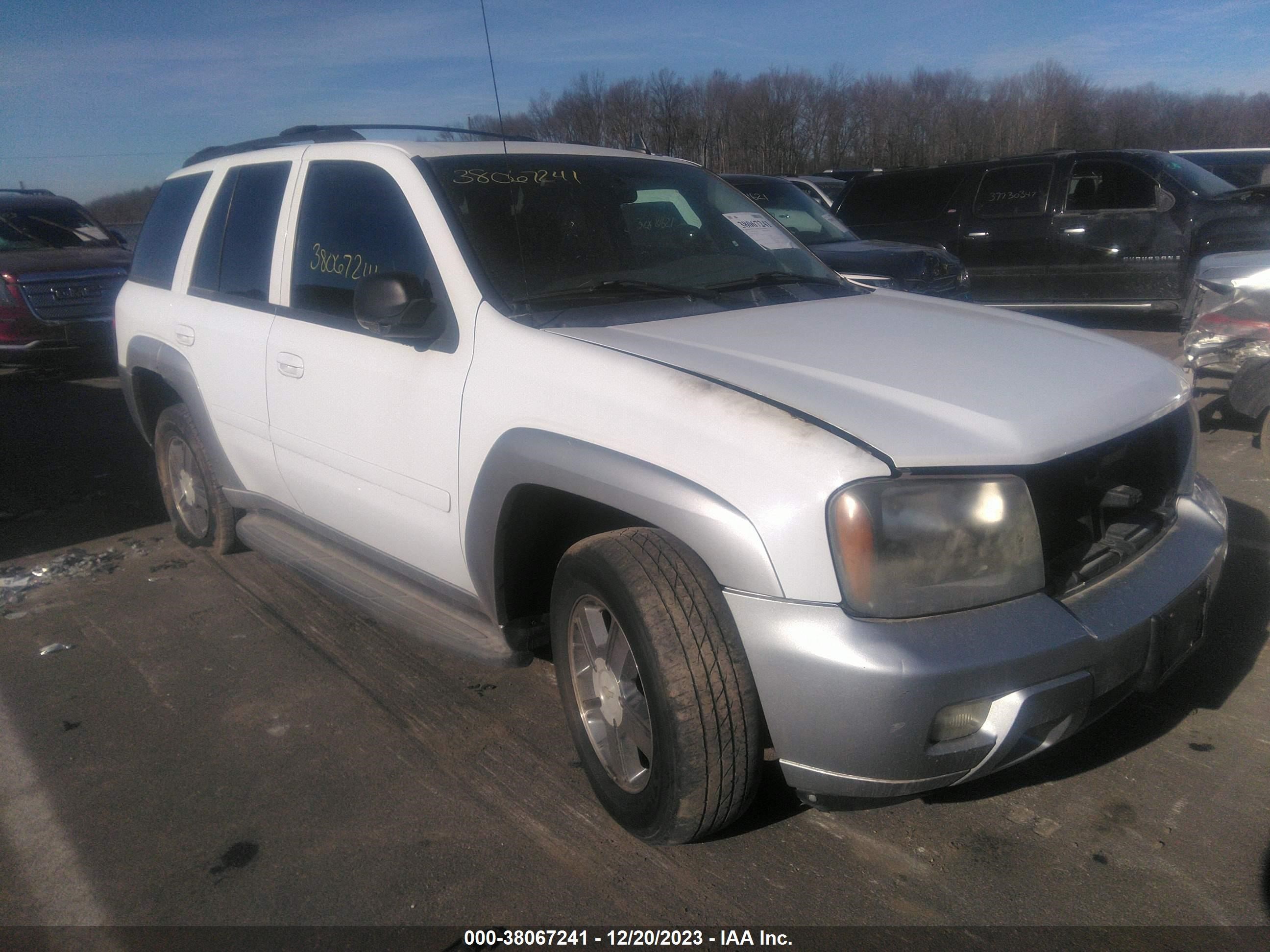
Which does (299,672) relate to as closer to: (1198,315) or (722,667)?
(722,667)

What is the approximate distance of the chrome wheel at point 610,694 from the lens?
244cm

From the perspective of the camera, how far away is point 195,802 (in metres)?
2.80

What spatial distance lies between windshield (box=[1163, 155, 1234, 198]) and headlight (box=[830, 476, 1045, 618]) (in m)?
8.78

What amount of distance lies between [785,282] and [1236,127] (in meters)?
31.9

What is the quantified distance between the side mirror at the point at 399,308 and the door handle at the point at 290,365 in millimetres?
567

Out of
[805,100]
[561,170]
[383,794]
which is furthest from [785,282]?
[805,100]

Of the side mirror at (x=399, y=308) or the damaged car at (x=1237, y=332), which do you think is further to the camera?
the damaged car at (x=1237, y=332)

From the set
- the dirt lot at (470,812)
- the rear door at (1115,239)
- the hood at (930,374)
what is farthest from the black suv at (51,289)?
the rear door at (1115,239)

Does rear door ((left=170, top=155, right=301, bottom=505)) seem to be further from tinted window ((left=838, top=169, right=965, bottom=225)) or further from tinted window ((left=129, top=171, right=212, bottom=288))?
tinted window ((left=838, top=169, right=965, bottom=225))

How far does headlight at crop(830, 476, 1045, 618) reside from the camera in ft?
6.56

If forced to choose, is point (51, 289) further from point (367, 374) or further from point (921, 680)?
point (921, 680)

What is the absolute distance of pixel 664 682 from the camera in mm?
2172

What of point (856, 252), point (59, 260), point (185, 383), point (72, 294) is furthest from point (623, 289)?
point (59, 260)

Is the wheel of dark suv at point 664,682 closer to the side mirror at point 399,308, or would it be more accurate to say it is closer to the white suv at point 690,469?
the white suv at point 690,469
